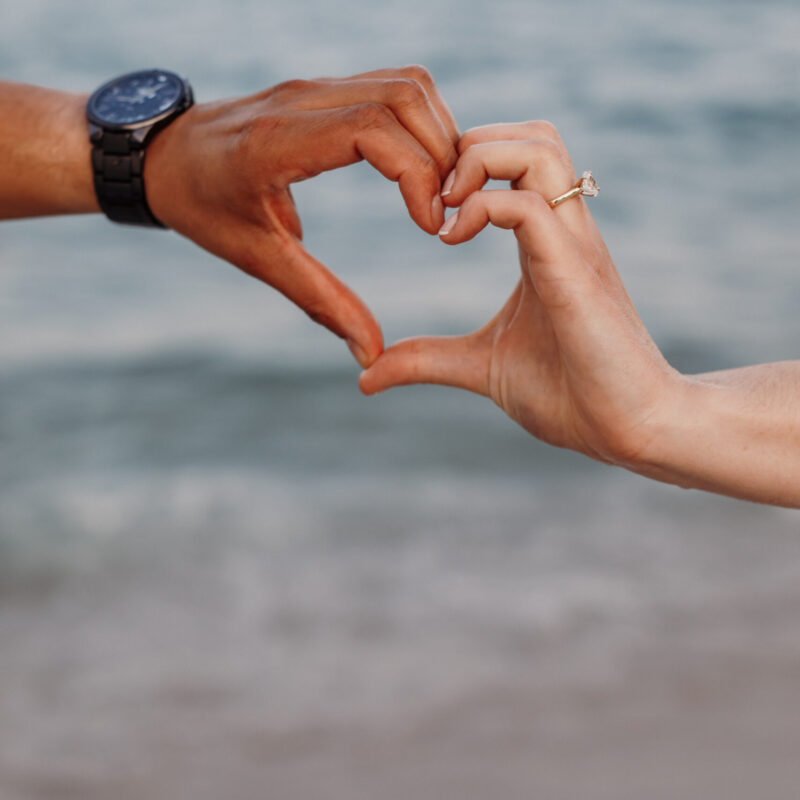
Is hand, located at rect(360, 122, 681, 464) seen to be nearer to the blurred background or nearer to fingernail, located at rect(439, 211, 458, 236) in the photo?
fingernail, located at rect(439, 211, 458, 236)

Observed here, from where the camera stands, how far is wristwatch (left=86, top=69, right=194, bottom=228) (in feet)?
5.46

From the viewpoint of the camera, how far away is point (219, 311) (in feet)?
15.1

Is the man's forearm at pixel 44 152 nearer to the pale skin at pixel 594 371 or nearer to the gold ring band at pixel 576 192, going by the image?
the pale skin at pixel 594 371

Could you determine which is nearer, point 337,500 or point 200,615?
point 200,615

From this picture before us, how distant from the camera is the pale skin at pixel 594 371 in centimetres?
122

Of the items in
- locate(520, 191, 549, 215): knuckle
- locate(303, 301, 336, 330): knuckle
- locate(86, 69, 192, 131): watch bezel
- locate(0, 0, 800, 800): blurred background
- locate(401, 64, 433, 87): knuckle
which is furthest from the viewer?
locate(0, 0, 800, 800): blurred background

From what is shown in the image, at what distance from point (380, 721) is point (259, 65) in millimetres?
5171

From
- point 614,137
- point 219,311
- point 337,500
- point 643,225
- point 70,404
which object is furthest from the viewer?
point 614,137

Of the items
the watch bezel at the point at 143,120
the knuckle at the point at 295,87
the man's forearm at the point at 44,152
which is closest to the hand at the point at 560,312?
the knuckle at the point at 295,87

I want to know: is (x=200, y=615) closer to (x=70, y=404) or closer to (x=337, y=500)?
(x=337, y=500)

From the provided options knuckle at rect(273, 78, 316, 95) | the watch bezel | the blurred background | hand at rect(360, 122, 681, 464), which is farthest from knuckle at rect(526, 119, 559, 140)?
the blurred background

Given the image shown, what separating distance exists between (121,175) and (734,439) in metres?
0.98

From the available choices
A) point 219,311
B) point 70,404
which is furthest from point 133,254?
point 70,404

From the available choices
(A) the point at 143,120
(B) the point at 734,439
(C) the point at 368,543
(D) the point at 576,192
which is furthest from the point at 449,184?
(C) the point at 368,543
